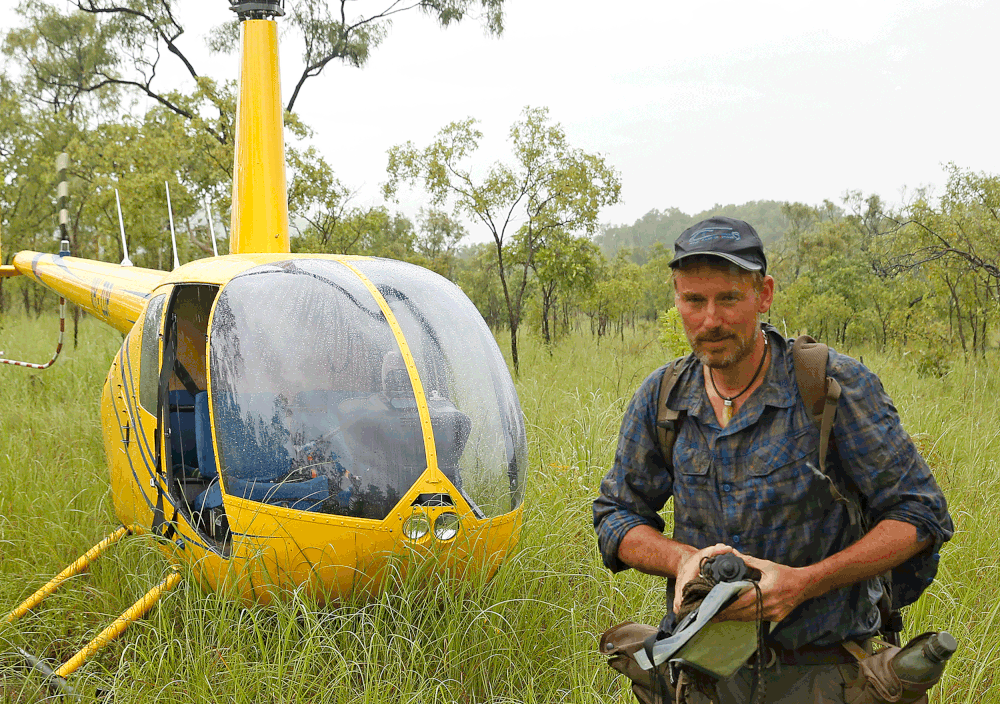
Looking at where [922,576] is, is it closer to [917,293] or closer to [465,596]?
[465,596]

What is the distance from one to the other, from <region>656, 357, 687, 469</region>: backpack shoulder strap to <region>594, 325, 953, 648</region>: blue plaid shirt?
2cm

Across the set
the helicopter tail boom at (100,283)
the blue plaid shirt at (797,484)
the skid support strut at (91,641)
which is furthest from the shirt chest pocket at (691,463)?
the helicopter tail boom at (100,283)

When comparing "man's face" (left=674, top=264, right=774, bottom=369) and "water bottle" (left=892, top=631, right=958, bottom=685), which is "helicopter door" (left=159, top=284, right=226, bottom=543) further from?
"water bottle" (left=892, top=631, right=958, bottom=685)

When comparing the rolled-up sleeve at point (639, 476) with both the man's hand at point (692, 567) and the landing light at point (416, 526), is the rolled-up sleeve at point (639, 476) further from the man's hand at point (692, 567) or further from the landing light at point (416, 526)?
the landing light at point (416, 526)

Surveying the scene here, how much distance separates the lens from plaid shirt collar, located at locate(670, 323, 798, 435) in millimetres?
1449

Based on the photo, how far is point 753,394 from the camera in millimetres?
1484

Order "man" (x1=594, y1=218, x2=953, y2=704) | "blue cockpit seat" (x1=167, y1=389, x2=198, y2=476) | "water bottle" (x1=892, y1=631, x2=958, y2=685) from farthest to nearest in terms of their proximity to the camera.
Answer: "blue cockpit seat" (x1=167, y1=389, x2=198, y2=476)
"man" (x1=594, y1=218, x2=953, y2=704)
"water bottle" (x1=892, y1=631, x2=958, y2=685)

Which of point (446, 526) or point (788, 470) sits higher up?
point (788, 470)

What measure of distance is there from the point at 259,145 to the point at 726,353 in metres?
4.42

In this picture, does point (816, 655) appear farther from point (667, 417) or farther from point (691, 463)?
point (667, 417)

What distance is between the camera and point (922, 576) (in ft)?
4.68

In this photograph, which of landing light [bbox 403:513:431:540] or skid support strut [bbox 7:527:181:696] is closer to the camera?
landing light [bbox 403:513:431:540]

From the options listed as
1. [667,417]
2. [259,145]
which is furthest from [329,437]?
[259,145]

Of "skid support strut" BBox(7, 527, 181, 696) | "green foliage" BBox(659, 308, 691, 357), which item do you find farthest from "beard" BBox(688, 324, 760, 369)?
"green foliage" BBox(659, 308, 691, 357)
